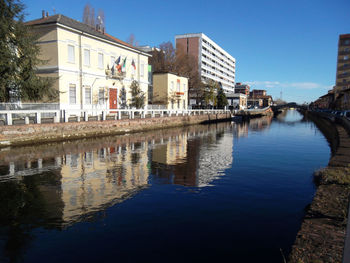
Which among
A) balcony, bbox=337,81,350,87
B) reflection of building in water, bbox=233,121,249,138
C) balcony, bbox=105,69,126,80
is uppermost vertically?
balcony, bbox=337,81,350,87

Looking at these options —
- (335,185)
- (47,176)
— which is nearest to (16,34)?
(47,176)

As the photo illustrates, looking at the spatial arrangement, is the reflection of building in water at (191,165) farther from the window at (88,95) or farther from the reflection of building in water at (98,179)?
the window at (88,95)

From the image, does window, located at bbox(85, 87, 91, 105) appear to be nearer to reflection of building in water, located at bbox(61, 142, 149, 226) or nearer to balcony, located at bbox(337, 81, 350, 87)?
reflection of building in water, located at bbox(61, 142, 149, 226)

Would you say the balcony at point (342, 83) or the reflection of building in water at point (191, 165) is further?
the balcony at point (342, 83)

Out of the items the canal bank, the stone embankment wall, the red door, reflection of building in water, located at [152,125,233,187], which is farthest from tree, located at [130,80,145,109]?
the canal bank

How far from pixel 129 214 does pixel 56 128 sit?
13812 mm

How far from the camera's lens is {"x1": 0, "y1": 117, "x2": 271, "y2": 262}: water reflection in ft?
20.1

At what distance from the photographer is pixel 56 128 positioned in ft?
59.8

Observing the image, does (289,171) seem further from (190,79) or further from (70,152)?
(190,79)

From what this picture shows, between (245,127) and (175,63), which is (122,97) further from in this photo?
(175,63)


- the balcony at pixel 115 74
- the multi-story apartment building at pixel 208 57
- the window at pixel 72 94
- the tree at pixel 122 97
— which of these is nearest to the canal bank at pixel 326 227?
the window at pixel 72 94

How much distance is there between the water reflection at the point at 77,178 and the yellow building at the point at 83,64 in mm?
9890

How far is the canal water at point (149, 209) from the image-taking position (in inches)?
194

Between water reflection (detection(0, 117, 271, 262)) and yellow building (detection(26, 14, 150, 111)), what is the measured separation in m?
9.89
